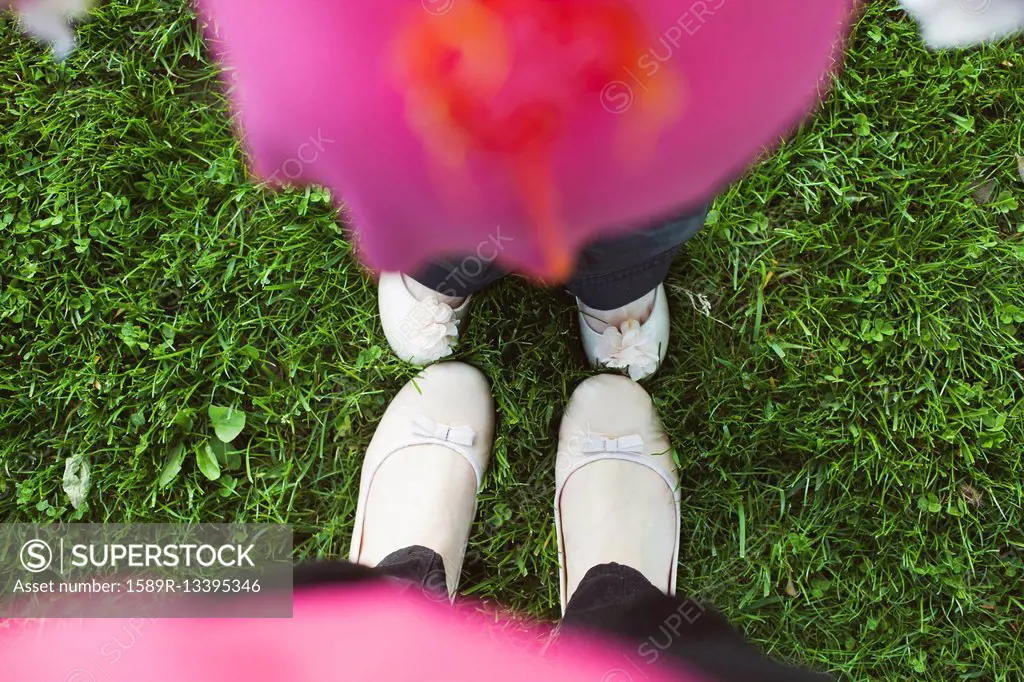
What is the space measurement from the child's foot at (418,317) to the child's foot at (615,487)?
12.4 inches

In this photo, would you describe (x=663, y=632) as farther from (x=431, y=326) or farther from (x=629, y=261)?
(x=431, y=326)

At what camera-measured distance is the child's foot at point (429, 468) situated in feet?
4.43

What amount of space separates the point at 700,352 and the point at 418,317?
63 cm

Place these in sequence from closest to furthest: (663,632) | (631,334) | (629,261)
Result: (629,261), (663,632), (631,334)

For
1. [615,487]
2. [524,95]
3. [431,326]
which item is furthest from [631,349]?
[524,95]

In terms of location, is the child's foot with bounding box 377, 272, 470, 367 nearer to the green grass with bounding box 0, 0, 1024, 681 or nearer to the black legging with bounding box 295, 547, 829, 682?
the green grass with bounding box 0, 0, 1024, 681

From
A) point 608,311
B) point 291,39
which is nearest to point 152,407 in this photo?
point 608,311

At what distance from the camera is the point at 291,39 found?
13.6 inches

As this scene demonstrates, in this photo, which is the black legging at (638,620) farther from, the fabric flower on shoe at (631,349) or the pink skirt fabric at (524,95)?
the pink skirt fabric at (524,95)

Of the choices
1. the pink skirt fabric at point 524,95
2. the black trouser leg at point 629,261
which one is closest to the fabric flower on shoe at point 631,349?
the black trouser leg at point 629,261

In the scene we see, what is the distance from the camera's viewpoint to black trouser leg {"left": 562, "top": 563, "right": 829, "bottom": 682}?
0.87 m

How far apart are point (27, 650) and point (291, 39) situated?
3.36 feet

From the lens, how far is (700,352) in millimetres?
1469

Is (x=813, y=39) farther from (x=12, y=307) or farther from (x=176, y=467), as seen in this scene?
(x=12, y=307)
